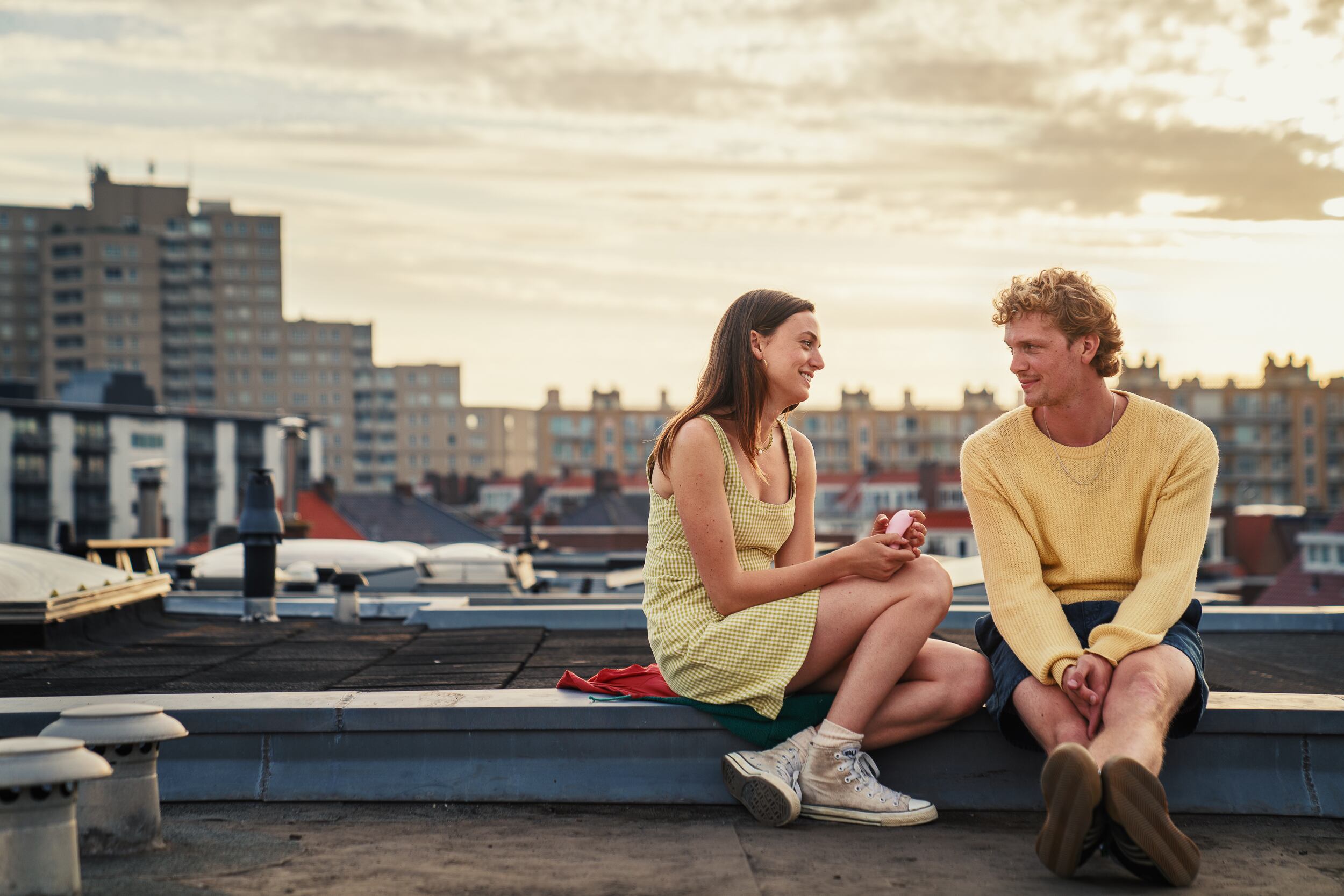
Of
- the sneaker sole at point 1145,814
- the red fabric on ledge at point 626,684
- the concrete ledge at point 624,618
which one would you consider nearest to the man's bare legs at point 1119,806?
the sneaker sole at point 1145,814

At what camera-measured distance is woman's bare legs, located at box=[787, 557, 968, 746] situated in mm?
3840

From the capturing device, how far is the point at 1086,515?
4023 mm

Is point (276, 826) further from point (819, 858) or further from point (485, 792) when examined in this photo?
point (819, 858)

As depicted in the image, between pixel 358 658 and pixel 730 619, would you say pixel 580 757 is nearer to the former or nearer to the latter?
pixel 730 619

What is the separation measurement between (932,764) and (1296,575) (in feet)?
156

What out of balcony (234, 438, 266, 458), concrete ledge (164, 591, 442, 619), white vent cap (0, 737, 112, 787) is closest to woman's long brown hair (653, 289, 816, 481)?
white vent cap (0, 737, 112, 787)

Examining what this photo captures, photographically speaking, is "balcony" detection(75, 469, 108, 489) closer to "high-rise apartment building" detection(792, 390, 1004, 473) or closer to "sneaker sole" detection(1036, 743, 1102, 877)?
"high-rise apartment building" detection(792, 390, 1004, 473)

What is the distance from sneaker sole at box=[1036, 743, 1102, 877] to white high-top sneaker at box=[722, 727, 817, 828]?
75cm

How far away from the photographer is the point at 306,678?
19.1 ft

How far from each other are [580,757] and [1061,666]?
148 centimetres

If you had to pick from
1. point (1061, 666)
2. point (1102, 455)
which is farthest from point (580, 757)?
point (1102, 455)

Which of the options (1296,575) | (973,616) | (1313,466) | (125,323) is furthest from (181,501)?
(1313,466)

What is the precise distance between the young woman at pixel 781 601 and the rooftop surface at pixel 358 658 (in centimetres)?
150

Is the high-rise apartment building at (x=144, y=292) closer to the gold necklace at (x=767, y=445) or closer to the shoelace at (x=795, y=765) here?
the gold necklace at (x=767, y=445)
